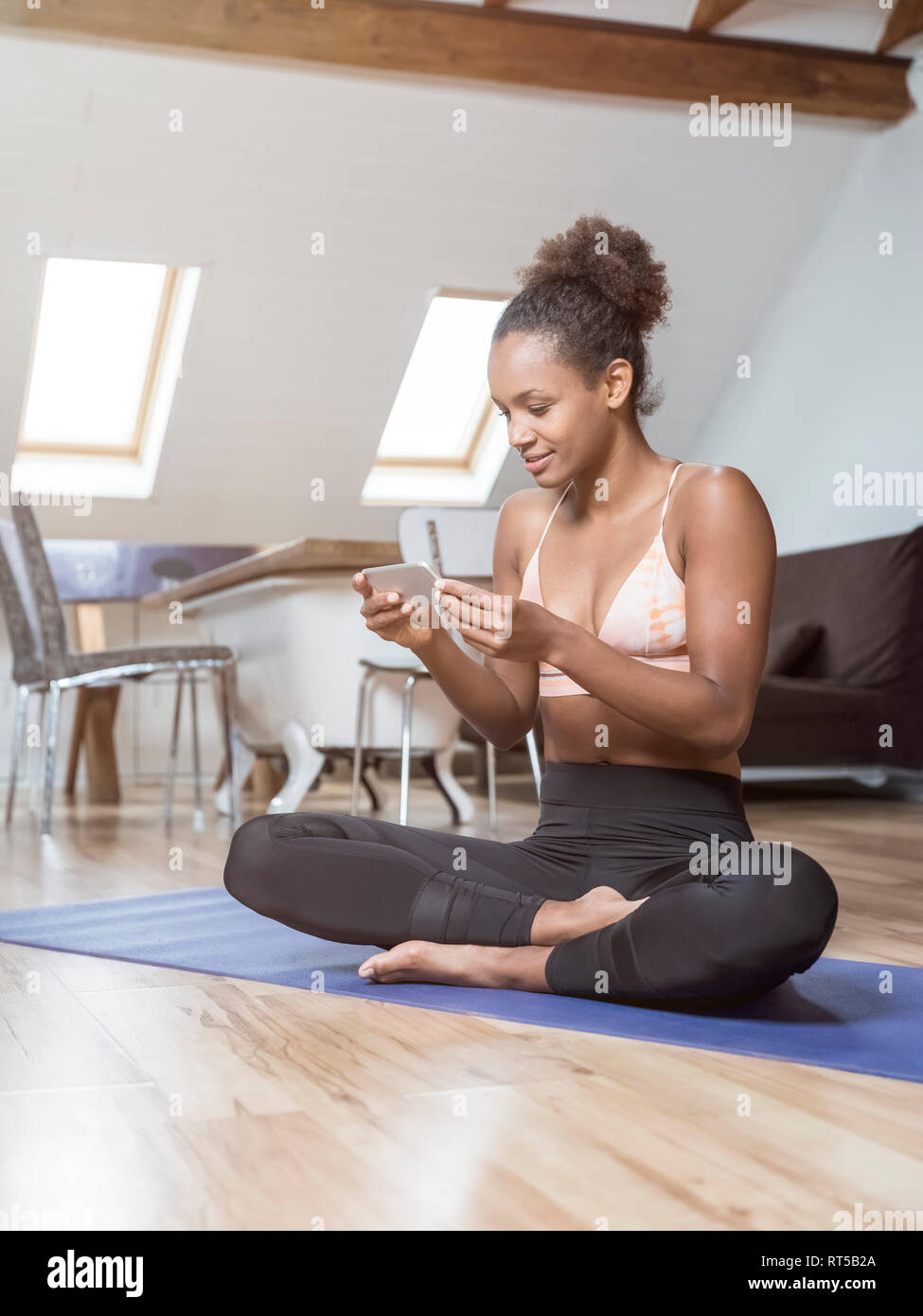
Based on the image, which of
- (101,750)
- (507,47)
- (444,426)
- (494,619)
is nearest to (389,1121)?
(494,619)

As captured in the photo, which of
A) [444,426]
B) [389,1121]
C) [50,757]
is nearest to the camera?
[389,1121]

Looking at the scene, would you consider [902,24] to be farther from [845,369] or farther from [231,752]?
[231,752]

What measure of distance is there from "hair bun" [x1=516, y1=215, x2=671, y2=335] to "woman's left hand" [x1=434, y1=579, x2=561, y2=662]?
473 millimetres

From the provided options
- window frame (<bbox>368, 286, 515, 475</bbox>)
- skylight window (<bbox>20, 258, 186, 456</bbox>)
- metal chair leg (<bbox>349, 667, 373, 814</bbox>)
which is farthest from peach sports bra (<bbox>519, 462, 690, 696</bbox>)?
window frame (<bbox>368, 286, 515, 475</bbox>)

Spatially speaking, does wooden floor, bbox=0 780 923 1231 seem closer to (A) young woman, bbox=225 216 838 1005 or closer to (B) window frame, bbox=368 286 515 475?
(A) young woman, bbox=225 216 838 1005

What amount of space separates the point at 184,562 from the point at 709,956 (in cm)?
435

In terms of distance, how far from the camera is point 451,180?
5.37 m

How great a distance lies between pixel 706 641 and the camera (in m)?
1.50

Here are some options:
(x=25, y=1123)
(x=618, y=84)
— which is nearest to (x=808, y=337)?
(x=618, y=84)

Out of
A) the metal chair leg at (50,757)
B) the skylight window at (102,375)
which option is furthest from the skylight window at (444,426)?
the metal chair leg at (50,757)

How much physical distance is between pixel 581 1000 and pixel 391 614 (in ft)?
1.60

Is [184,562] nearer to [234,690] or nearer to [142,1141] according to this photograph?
[234,690]
